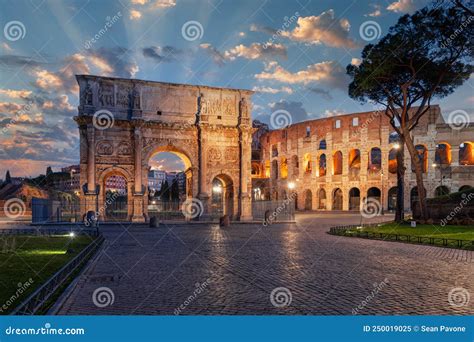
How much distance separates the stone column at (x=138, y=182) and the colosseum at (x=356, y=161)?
14851mm

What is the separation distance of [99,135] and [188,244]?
17.1 m

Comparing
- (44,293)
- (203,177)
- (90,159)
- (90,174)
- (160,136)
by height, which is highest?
(160,136)

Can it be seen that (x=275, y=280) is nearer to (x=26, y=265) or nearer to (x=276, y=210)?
(x=26, y=265)

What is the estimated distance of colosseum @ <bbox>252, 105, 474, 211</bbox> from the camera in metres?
42.8

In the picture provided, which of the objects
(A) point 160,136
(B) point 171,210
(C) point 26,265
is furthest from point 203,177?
(C) point 26,265

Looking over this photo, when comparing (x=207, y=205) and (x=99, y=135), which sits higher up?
(x=99, y=135)

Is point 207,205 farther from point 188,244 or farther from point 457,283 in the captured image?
point 457,283

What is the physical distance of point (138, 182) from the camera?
95.3 feet

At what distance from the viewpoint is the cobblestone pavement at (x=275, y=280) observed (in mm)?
5996

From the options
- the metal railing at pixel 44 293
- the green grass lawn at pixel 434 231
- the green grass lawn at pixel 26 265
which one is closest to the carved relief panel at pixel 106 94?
the green grass lawn at pixel 26 265

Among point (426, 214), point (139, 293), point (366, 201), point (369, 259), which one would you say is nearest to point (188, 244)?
point (369, 259)

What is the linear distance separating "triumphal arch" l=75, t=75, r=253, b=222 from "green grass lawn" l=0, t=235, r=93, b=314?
46.7 feet

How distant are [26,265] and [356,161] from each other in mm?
45586

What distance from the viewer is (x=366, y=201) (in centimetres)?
4616
